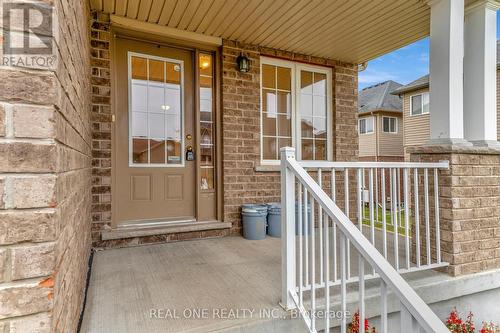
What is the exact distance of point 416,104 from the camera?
11562 mm

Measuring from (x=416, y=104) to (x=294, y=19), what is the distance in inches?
405

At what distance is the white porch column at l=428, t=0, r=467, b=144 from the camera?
2.58 m

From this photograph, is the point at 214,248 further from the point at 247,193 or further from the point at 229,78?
the point at 229,78

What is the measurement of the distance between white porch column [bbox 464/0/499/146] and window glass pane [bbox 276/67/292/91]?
219cm

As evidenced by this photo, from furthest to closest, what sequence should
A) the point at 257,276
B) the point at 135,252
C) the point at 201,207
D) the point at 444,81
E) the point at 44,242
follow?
the point at 201,207, the point at 135,252, the point at 444,81, the point at 257,276, the point at 44,242

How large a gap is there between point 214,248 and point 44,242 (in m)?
2.50

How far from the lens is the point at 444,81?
8.61 feet

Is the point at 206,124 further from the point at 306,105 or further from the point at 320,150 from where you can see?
the point at 320,150

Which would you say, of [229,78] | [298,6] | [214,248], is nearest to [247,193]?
[214,248]

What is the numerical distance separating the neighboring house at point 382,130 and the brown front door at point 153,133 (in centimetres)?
1136

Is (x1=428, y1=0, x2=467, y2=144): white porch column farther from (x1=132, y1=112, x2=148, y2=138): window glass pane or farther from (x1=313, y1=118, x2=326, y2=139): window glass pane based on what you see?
(x1=132, y1=112, x2=148, y2=138): window glass pane

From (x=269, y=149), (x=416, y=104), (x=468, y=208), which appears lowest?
(x=468, y=208)

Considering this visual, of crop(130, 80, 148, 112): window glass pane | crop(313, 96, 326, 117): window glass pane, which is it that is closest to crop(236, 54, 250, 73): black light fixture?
crop(130, 80, 148, 112): window glass pane

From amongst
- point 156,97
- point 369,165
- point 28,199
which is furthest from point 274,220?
point 28,199
